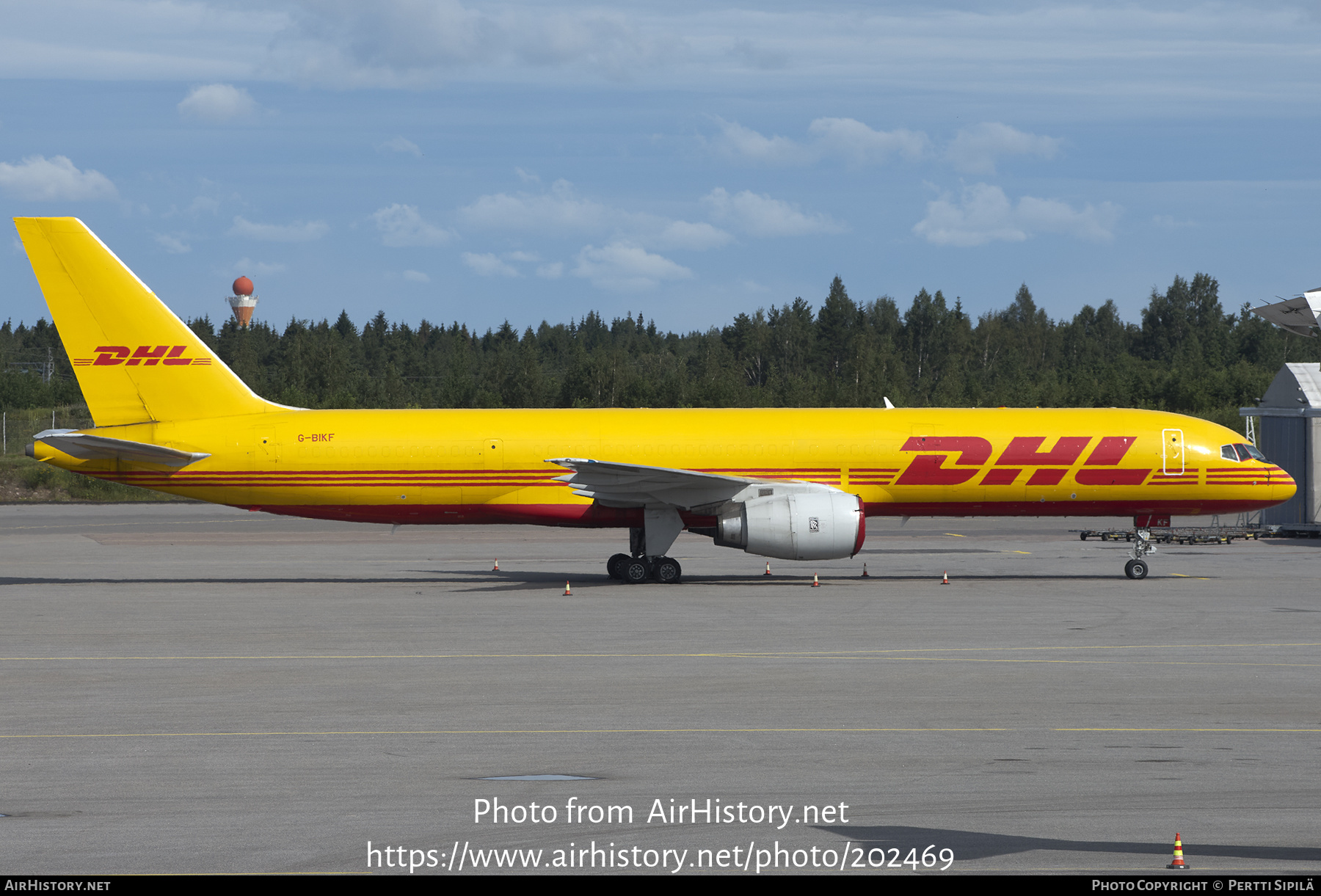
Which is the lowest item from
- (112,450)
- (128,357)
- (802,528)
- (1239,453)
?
(802,528)

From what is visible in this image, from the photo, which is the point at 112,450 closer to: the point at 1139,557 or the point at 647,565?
the point at 647,565

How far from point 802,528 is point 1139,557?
906 cm

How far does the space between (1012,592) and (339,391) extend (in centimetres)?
10003

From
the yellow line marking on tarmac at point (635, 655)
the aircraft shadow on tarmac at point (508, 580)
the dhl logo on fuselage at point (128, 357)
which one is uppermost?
the dhl logo on fuselage at point (128, 357)

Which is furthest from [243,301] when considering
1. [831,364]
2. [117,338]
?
[117,338]

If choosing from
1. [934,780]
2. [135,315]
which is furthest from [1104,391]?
[934,780]

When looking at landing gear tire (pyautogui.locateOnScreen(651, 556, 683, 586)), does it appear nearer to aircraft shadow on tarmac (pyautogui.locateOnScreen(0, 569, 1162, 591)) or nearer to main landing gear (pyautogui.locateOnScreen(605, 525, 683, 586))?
main landing gear (pyautogui.locateOnScreen(605, 525, 683, 586))

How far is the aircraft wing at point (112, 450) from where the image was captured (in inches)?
1168

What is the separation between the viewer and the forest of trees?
336 ft

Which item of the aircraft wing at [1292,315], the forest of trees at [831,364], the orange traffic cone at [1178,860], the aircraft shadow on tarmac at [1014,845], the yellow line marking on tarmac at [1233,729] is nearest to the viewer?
the orange traffic cone at [1178,860]

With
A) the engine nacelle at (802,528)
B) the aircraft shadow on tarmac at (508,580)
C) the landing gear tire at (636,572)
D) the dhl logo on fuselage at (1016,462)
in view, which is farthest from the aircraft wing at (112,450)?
the dhl logo on fuselage at (1016,462)

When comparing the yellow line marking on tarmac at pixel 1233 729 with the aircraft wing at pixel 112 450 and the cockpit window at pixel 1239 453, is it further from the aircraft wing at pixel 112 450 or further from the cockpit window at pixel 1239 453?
the aircraft wing at pixel 112 450

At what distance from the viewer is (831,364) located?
469ft

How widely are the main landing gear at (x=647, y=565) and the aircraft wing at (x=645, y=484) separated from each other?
0.75m
